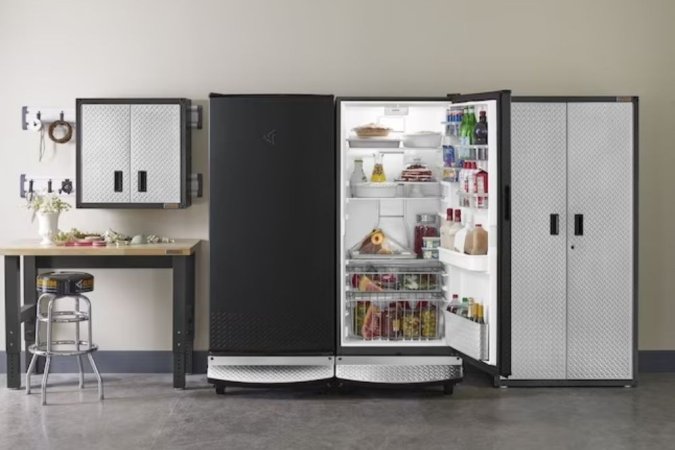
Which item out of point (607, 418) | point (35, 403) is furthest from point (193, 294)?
point (607, 418)

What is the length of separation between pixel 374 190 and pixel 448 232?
619 mm

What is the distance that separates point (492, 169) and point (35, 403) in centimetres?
333

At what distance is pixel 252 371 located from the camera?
6641mm

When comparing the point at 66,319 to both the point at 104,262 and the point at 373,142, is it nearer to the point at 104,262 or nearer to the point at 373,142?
the point at 104,262

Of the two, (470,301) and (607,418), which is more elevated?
(470,301)

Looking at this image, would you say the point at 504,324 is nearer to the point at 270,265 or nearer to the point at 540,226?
the point at 540,226

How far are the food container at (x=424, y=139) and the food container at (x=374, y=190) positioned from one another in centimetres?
32

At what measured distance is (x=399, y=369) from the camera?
668cm

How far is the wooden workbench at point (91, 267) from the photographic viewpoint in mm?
6555

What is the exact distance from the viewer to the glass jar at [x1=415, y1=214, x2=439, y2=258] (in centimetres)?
704

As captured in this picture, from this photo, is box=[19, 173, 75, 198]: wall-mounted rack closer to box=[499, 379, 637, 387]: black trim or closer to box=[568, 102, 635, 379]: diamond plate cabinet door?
box=[499, 379, 637, 387]: black trim

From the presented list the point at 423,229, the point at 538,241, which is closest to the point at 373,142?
the point at 423,229

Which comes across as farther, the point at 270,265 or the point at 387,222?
the point at 387,222

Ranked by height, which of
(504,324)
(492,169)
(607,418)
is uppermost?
(492,169)
